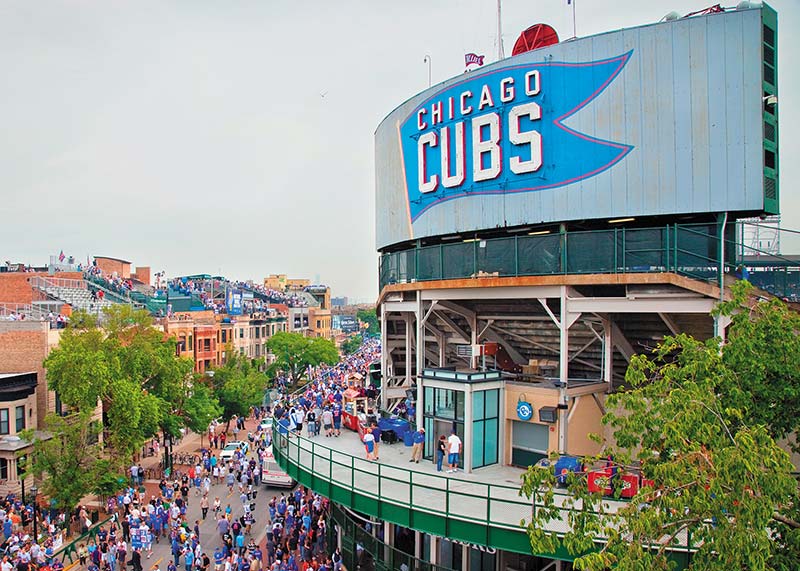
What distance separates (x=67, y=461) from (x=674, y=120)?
26.9m

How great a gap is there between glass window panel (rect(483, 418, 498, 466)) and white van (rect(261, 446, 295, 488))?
16.7 m

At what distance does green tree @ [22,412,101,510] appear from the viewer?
27.5 metres

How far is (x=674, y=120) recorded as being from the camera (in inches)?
736

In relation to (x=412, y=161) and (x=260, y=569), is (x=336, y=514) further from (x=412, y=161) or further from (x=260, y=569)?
(x=412, y=161)

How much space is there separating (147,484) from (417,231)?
74.6ft

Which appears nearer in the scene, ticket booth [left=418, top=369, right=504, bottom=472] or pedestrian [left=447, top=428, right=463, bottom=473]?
pedestrian [left=447, top=428, right=463, bottom=473]

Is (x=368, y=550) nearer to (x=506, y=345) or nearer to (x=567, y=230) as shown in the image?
(x=506, y=345)

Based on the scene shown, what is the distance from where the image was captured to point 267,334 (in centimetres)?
8906

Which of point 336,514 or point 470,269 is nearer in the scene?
point 470,269

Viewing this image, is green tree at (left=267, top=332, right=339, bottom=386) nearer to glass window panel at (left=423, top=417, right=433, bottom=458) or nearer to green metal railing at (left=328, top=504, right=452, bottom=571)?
green metal railing at (left=328, top=504, right=452, bottom=571)

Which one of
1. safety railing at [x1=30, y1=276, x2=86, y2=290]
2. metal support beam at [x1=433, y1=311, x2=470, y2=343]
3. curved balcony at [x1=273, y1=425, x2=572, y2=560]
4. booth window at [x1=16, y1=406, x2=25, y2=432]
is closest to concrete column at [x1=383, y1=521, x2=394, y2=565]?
curved balcony at [x1=273, y1=425, x2=572, y2=560]

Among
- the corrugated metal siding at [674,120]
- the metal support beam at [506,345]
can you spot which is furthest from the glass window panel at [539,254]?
the metal support beam at [506,345]

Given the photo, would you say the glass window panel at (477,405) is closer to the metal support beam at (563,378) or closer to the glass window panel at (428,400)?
the glass window panel at (428,400)

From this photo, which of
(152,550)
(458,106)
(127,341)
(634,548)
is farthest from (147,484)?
(634,548)
